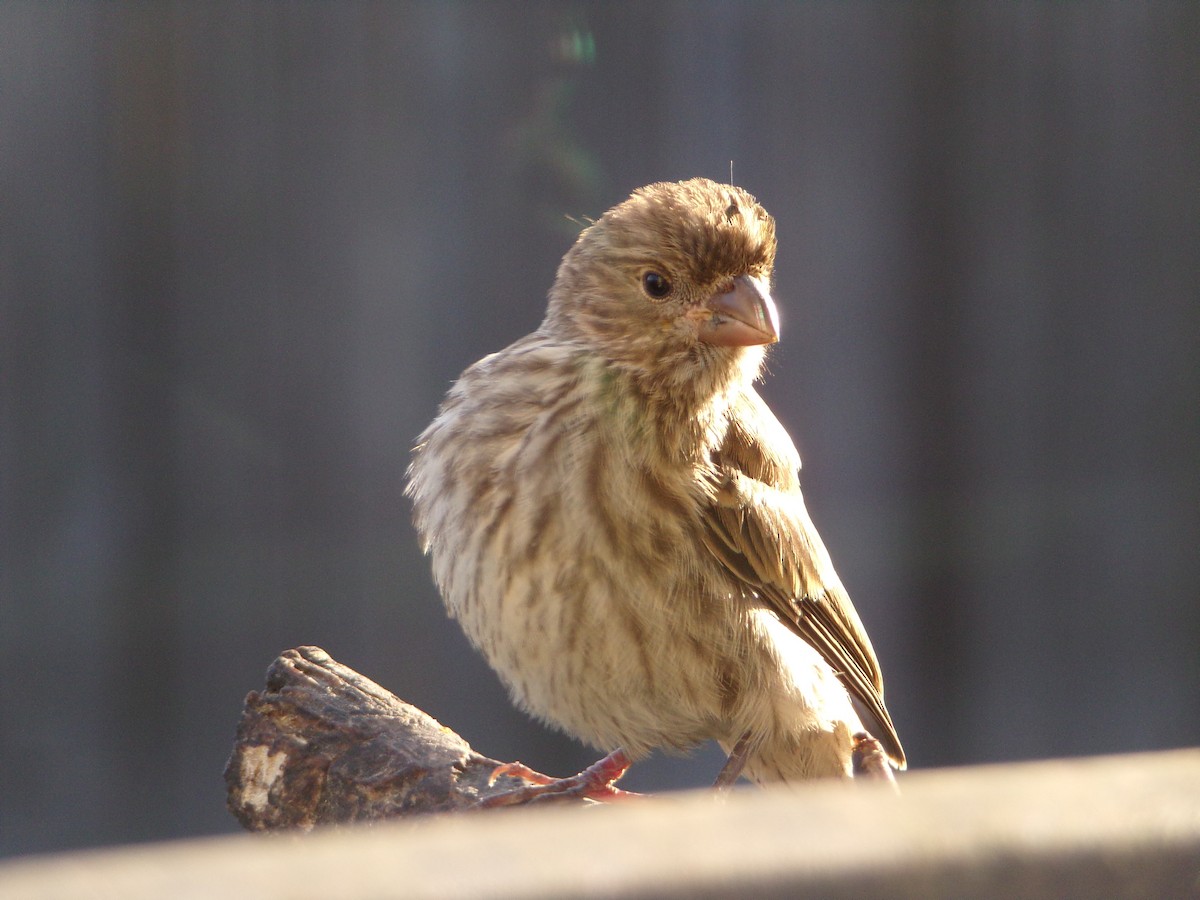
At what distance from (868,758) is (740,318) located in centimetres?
104

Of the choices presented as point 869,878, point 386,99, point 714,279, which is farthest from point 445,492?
point 869,878

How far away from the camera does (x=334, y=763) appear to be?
2.57 m

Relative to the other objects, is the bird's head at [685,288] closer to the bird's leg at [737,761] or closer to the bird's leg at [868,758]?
the bird's leg at [737,761]

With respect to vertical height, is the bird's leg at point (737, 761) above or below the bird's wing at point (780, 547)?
below

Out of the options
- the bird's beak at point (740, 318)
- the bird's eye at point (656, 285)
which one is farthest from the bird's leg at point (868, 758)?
the bird's eye at point (656, 285)

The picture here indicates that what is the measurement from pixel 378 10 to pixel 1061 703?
11.0ft

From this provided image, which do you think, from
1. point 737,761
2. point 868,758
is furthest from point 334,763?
point 868,758

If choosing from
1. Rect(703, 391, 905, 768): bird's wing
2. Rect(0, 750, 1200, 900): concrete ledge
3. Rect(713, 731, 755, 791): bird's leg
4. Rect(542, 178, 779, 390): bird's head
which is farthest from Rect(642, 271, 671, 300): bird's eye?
Rect(0, 750, 1200, 900): concrete ledge

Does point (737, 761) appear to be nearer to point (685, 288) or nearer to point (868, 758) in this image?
point (868, 758)

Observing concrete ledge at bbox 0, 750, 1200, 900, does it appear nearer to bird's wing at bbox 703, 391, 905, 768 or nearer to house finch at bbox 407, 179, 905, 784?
house finch at bbox 407, 179, 905, 784

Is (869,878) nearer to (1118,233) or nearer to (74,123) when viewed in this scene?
(74,123)

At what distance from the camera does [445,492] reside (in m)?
2.99

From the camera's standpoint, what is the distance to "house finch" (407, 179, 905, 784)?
279 cm

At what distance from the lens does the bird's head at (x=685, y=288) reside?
295 cm
